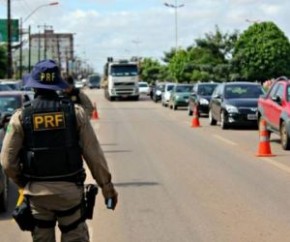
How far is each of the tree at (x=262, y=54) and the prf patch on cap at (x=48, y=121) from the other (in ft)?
192

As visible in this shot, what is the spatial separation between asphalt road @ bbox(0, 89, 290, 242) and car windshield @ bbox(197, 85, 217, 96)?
14.5 meters

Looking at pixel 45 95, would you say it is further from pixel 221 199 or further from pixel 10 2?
pixel 10 2

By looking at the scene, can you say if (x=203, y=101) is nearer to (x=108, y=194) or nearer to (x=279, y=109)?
(x=279, y=109)

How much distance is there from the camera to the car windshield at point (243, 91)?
25.6 metres

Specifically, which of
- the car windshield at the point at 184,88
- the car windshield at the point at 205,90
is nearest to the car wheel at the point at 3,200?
the car windshield at the point at 205,90

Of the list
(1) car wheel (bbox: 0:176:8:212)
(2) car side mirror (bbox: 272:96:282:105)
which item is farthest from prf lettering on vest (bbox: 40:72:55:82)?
(2) car side mirror (bbox: 272:96:282:105)

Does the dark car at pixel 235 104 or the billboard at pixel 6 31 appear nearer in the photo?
the dark car at pixel 235 104

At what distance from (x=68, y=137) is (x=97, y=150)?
0.22 m

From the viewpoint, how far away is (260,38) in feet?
209

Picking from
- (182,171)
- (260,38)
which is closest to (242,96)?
(182,171)

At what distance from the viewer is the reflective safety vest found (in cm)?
463

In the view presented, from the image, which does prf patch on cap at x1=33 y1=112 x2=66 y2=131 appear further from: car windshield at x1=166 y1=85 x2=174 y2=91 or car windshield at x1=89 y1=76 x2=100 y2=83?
car windshield at x1=89 y1=76 x2=100 y2=83

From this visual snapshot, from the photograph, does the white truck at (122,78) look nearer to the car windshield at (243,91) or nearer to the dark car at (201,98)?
the dark car at (201,98)

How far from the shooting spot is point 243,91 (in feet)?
85.4
